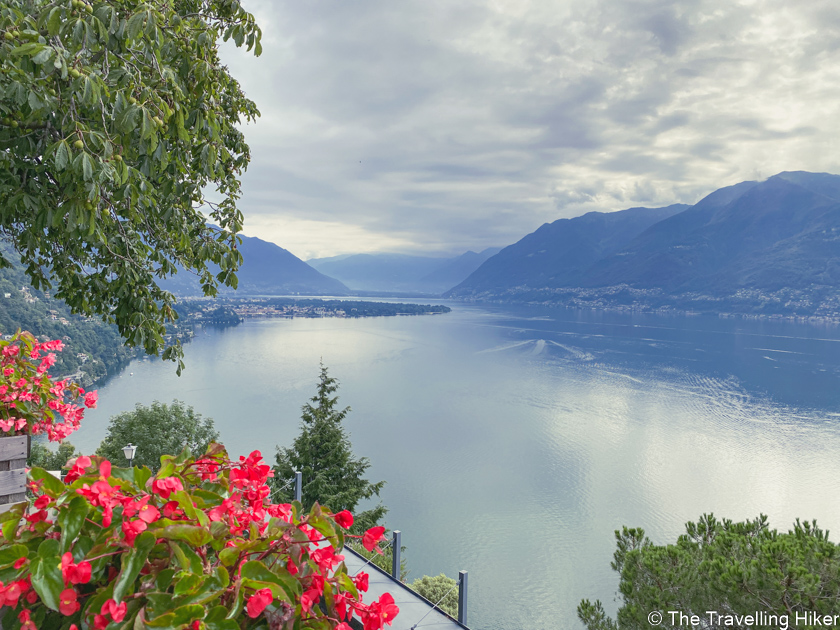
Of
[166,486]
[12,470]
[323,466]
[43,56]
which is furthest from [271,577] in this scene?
[323,466]

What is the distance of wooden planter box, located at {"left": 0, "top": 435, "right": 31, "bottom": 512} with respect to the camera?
2.12 metres

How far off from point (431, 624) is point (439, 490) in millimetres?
19741

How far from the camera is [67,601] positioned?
0.80 meters

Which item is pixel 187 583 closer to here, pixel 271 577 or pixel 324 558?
pixel 271 577

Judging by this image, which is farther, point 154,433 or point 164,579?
point 154,433

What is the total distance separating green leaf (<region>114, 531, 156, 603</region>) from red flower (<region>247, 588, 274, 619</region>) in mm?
195

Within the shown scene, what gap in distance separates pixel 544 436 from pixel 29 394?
95.8ft

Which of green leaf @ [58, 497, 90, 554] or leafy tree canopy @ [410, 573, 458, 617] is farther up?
green leaf @ [58, 497, 90, 554]

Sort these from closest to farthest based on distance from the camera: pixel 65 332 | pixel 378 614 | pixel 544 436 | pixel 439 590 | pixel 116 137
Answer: pixel 378 614
pixel 116 137
pixel 439 590
pixel 544 436
pixel 65 332

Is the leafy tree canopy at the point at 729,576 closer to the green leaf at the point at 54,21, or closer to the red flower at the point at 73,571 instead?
the red flower at the point at 73,571

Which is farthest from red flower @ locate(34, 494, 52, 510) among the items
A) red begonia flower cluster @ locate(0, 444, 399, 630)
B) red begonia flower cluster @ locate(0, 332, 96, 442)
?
red begonia flower cluster @ locate(0, 332, 96, 442)

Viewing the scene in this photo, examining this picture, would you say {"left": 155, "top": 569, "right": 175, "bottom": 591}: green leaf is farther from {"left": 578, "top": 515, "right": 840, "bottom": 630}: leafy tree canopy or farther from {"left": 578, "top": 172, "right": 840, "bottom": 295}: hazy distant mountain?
{"left": 578, "top": 172, "right": 840, "bottom": 295}: hazy distant mountain

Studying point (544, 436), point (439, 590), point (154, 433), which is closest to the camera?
point (439, 590)

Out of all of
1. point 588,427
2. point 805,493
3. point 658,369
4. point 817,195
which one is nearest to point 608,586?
point 805,493
